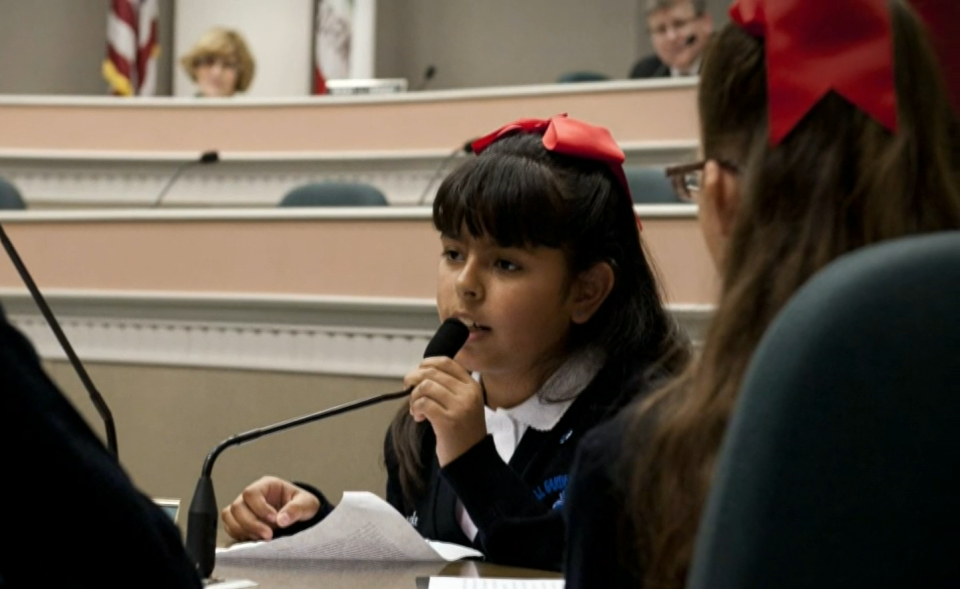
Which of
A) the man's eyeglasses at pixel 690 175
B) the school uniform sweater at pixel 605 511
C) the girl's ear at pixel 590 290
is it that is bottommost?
the girl's ear at pixel 590 290

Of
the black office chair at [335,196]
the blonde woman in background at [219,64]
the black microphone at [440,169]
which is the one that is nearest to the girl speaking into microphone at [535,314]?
the black office chair at [335,196]

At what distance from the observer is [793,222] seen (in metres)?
0.82

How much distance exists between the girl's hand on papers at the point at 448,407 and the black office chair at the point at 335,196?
2496mm

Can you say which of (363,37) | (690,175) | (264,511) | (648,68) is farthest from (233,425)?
(363,37)

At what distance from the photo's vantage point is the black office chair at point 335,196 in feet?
13.4

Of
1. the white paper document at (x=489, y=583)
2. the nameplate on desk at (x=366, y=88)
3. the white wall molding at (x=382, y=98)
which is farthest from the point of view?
the nameplate on desk at (x=366, y=88)

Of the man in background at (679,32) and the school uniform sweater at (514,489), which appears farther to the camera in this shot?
the man in background at (679,32)

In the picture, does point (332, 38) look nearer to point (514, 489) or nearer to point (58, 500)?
point (514, 489)

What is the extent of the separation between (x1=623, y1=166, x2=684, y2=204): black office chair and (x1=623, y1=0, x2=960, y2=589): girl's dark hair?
9.00 ft

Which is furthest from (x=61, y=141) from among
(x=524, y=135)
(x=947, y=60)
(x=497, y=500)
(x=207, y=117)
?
(x=947, y=60)

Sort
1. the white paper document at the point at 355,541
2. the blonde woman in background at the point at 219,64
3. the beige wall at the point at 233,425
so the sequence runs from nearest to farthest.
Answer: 1. the white paper document at the point at 355,541
2. the beige wall at the point at 233,425
3. the blonde woman in background at the point at 219,64

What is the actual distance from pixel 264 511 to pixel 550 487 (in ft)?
1.27

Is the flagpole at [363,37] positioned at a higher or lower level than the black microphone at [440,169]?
higher

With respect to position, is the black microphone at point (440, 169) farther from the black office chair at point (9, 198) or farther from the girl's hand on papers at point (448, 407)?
the girl's hand on papers at point (448, 407)
